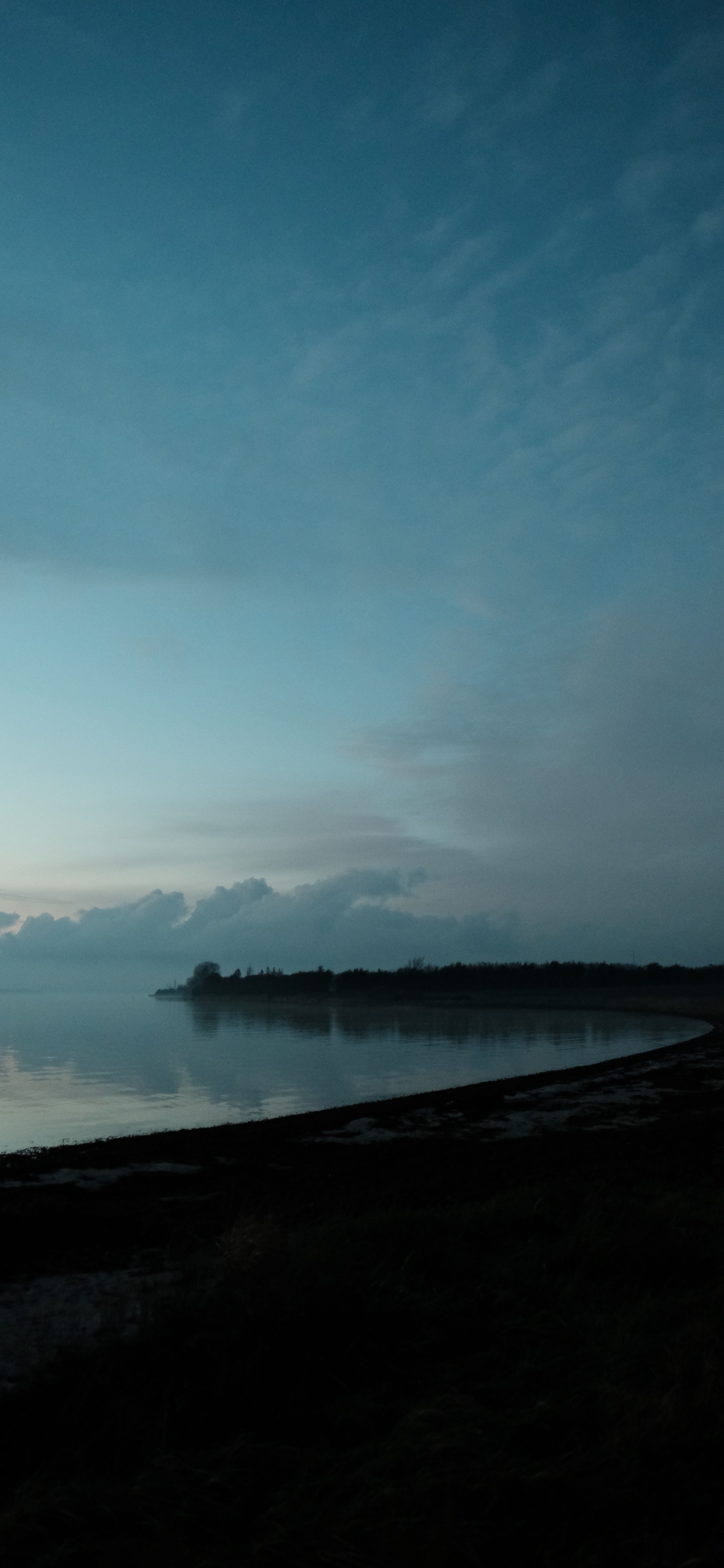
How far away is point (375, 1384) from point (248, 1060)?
169ft

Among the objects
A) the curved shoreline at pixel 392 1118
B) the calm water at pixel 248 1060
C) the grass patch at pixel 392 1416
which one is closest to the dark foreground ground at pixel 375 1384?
the grass patch at pixel 392 1416

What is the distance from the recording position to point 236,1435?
5535 mm

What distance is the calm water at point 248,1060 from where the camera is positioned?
3391 centimetres

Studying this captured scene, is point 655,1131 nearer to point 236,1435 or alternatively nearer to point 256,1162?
point 256,1162

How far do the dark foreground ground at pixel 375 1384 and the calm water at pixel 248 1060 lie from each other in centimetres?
2055

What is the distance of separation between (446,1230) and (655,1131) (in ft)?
45.2

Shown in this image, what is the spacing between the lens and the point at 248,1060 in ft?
182

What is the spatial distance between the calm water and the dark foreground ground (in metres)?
20.6

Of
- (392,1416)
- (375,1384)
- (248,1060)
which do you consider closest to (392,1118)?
(375,1384)

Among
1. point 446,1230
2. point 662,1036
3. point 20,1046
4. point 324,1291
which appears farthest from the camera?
point 662,1036

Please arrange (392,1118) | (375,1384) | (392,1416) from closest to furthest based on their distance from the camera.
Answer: (392,1416) → (375,1384) → (392,1118)

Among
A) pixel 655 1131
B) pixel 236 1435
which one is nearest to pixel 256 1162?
pixel 655 1131

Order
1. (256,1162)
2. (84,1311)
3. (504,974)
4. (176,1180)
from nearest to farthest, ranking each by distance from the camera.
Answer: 1. (84,1311)
2. (176,1180)
3. (256,1162)
4. (504,974)

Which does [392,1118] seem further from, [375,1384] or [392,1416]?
[392,1416]
